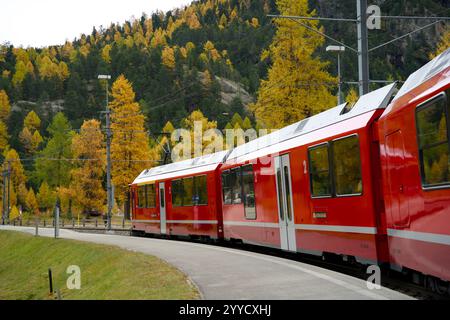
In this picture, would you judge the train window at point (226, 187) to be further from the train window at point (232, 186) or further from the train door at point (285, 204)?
the train door at point (285, 204)

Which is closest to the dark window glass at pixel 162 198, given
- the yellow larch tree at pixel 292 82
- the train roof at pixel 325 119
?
the yellow larch tree at pixel 292 82

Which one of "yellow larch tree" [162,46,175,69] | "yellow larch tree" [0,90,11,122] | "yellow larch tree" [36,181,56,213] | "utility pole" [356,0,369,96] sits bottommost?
"utility pole" [356,0,369,96]

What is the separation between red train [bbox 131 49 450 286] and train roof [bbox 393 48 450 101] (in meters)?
0.02

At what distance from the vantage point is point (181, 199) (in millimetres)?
27062

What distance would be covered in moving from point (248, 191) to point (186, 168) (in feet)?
25.9

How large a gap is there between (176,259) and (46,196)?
3784 inches

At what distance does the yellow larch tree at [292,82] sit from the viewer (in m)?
35.8

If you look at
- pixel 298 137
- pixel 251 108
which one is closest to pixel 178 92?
pixel 251 108

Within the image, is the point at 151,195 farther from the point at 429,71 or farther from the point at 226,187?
the point at 429,71

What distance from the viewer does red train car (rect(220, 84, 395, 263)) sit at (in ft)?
38.7

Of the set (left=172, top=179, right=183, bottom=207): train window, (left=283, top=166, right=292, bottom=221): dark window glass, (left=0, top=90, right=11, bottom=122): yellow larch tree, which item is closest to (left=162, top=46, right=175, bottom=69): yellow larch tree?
(left=0, top=90, right=11, bottom=122): yellow larch tree

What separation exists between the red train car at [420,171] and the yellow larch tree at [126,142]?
4806cm

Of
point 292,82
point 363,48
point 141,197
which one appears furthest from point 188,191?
point 292,82

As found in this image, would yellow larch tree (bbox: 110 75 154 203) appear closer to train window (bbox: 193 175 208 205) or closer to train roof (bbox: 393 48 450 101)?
train window (bbox: 193 175 208 205)
